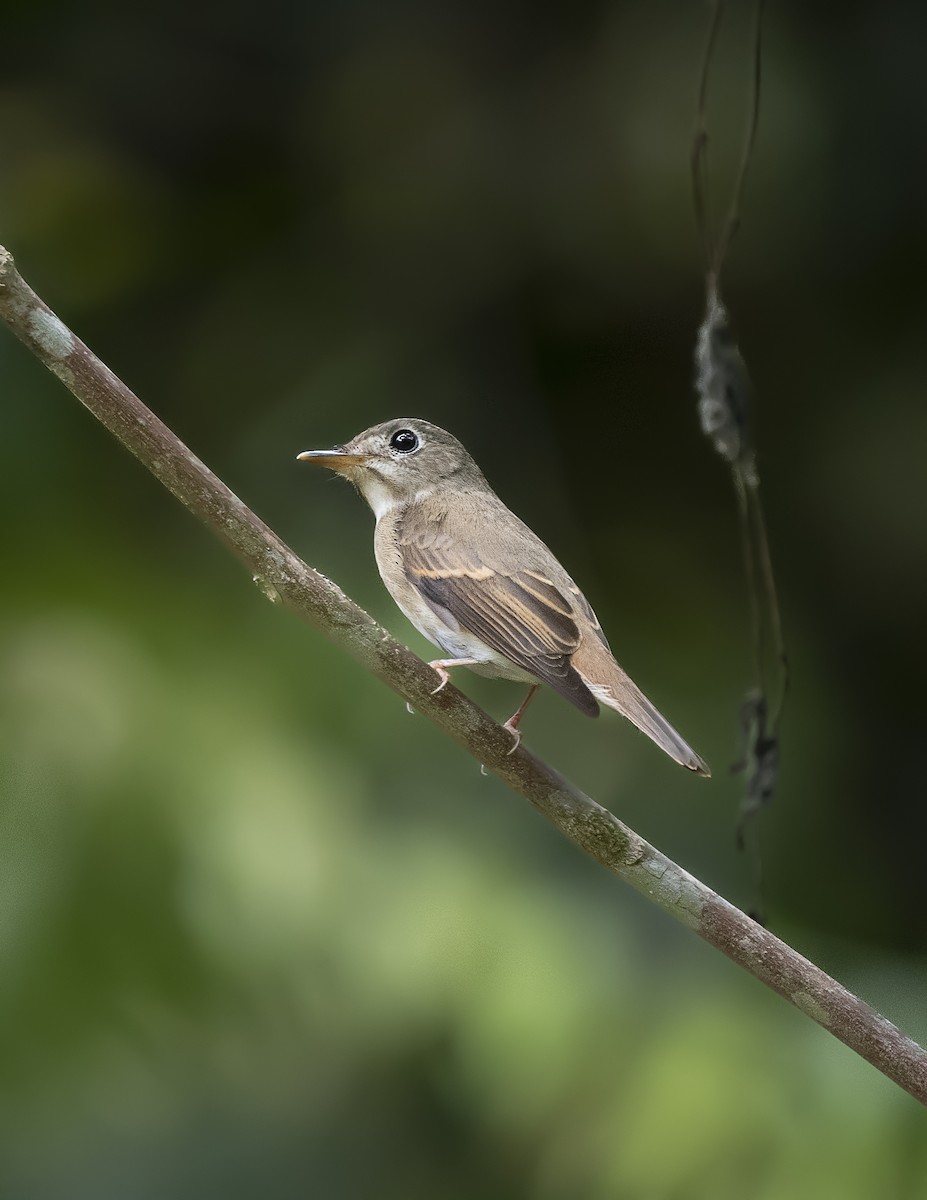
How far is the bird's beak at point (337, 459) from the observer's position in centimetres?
285

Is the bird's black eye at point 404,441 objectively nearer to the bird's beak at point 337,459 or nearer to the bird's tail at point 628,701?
the bird's beak at point 337,459

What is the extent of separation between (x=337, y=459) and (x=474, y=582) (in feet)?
1.46

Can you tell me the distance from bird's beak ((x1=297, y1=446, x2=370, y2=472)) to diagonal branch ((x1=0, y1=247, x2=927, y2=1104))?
59cm

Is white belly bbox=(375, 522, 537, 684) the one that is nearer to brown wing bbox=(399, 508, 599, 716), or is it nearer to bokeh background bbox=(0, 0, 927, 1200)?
brown wing bbox=(399, 508, 599, 716)

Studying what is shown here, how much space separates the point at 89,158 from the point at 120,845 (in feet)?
7.80

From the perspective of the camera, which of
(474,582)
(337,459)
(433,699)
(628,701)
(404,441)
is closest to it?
(433,699)

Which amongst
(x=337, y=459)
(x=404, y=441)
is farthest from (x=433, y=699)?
(x=404, y=441)

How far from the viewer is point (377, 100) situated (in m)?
4.98

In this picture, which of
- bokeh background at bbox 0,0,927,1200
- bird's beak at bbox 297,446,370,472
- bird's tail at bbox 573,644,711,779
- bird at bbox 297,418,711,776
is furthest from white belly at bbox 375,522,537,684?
bokeh background at bbox 0,0,927,1200

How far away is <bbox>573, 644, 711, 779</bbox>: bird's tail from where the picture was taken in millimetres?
2363

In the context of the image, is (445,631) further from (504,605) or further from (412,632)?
(412,632)

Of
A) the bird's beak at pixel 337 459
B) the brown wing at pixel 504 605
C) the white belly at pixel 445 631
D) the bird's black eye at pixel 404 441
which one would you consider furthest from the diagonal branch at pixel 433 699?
the bird's black eye at pixel 404 441

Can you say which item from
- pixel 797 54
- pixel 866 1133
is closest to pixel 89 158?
pixel 797 54

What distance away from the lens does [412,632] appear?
3.70 metres
